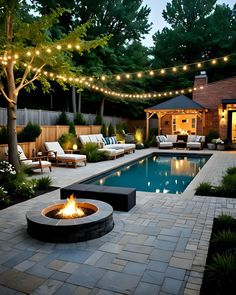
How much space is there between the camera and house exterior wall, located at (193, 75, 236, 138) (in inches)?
731

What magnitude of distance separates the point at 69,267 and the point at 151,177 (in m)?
6.73

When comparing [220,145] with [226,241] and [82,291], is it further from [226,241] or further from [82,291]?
[82,291]

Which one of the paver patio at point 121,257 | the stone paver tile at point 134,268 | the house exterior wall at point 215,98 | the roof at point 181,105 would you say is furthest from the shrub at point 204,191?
the house exterior wall at point 215,98

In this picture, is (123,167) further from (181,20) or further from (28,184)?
(181,20)

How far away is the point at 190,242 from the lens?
3760 millimetres

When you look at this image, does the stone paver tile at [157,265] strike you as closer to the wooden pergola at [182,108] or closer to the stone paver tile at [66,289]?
the stone paver tile at [66,289]

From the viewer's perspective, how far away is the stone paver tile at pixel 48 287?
2621 mm

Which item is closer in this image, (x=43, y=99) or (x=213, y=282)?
(x=213, y=282)

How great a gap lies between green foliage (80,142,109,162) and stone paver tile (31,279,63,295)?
9201mm

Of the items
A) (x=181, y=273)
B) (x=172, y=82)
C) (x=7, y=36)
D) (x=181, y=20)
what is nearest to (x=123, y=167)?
(x=7, y=36)

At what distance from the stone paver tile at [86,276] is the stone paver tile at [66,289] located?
62 millimetres

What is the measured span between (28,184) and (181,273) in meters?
4.42

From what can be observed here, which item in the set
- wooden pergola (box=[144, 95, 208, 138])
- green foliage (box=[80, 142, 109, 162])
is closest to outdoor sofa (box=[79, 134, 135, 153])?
green foliage (box=[80, 142, 109, 162])

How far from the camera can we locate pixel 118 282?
2.79 metres
